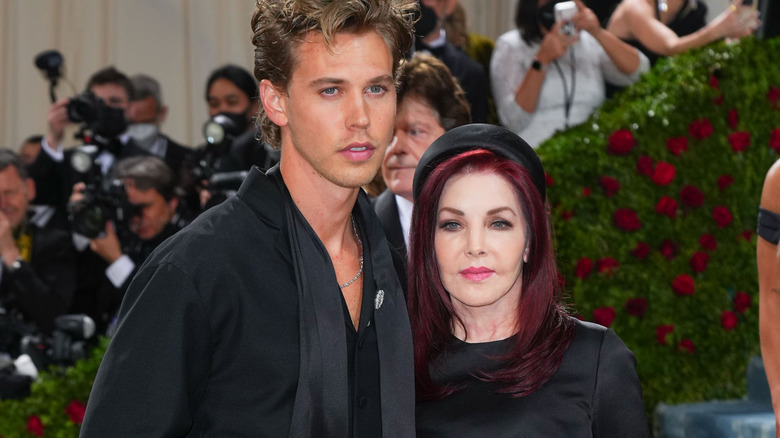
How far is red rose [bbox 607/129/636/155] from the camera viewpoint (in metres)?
4.56

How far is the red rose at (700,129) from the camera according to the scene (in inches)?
186

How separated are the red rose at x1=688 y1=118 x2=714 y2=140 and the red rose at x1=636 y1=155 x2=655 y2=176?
28 cm

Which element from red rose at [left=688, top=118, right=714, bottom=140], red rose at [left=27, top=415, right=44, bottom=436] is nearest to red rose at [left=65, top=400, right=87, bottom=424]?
red rose at [left=27, top=415, right=44, bottom=436]

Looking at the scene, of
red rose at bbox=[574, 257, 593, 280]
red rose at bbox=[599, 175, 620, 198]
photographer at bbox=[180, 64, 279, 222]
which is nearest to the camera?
red rose at bbox=[574, 257, 593, 280]

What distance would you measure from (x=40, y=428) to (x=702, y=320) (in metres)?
2.91

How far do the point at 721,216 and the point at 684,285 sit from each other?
37 cm

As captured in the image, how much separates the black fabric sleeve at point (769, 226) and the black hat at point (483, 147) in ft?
4.26

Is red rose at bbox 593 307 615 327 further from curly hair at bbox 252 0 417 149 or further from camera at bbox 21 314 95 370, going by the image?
curly hair at bbox 252 0 417 149

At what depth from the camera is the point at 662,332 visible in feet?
15.0

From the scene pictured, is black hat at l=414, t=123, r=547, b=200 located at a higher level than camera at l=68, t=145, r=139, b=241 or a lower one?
higher

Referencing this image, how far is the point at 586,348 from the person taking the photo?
2.23 m

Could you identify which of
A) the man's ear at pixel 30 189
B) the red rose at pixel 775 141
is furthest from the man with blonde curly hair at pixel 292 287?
the man's ear at pixel 30 189

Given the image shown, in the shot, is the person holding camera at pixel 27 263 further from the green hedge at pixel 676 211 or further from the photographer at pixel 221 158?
the green hedge at pixel 676 211

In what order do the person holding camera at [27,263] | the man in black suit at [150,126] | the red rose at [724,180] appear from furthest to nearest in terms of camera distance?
the man in black suit at [150,126]
the person holding camera at [27,263]
the red rose at [724,180]
